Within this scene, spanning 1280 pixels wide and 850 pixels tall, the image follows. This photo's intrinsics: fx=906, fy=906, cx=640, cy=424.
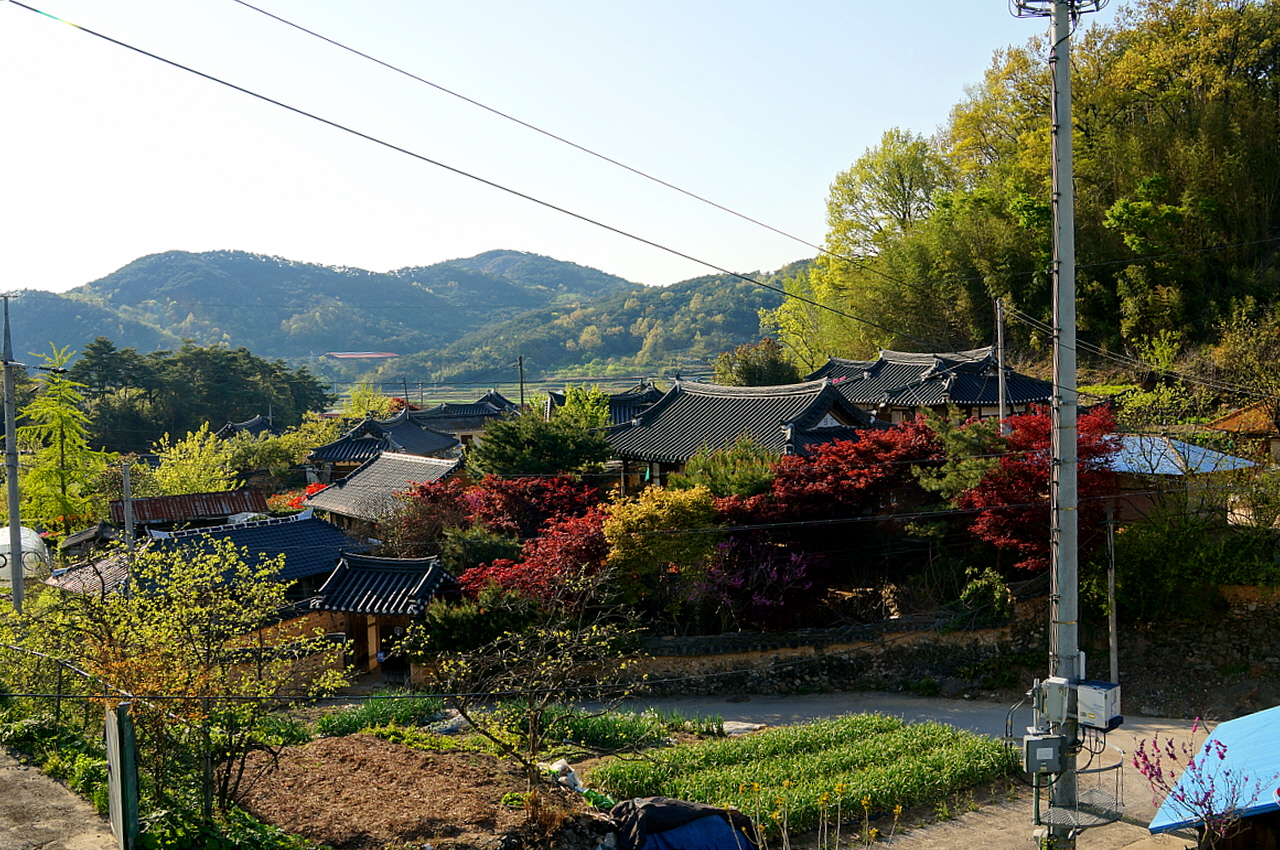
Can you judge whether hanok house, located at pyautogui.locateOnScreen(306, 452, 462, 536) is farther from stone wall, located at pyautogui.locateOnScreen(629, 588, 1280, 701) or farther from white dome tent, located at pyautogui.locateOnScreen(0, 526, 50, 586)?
stone wall, located at pyautogui.locateOnScreen(629, 588, 1280, 701)

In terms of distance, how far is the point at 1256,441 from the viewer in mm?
19578

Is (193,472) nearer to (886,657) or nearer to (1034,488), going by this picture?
(886,657)

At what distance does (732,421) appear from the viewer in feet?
76.4

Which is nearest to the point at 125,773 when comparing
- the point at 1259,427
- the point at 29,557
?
the point at 29,557

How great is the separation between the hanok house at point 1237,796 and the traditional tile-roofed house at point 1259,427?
12.2 m

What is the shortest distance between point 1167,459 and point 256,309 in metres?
145

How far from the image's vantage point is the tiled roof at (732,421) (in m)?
21.9

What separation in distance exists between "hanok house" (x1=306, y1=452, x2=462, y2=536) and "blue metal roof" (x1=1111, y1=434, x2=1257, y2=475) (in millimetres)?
17864

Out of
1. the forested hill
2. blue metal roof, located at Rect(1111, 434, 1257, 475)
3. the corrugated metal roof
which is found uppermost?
the forested hill

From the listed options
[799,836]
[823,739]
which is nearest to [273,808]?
[799,836]

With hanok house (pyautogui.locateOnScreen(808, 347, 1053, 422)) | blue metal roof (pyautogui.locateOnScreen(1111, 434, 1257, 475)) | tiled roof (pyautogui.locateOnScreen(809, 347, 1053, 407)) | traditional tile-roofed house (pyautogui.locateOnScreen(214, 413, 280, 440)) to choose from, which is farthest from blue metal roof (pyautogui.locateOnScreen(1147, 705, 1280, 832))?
traditional tile-roofed house (pyautogui.locateOnScreen(214, 413, 280, 440))

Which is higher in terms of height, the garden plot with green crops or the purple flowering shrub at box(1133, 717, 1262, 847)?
the purple flowering shrub at box(1133, 717, 1262, 847)

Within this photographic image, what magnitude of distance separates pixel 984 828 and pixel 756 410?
13979mm

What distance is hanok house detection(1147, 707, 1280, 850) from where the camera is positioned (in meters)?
7.15
